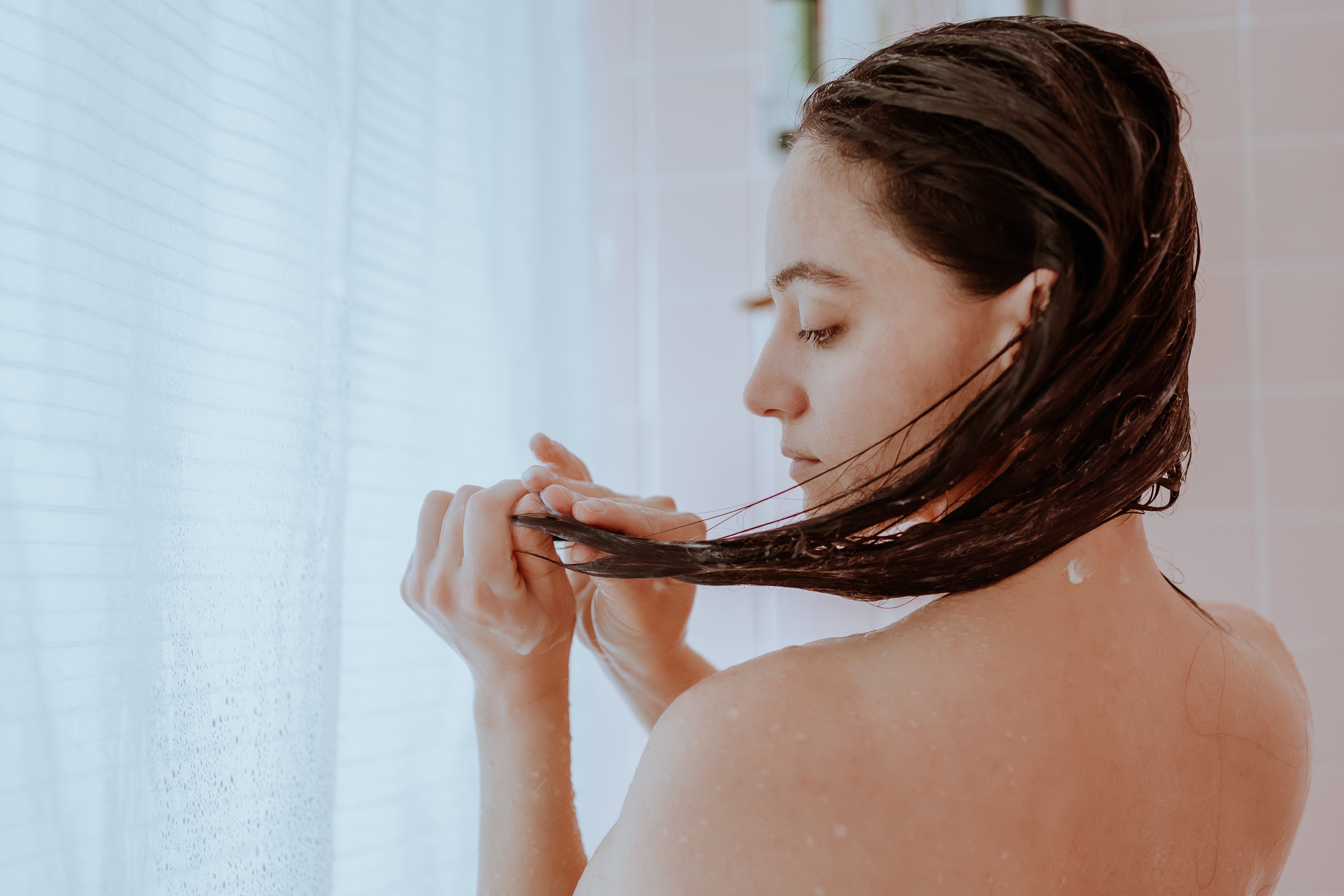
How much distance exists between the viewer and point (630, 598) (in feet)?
2.29

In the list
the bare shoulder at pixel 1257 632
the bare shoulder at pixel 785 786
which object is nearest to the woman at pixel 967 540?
the bare shoulder at pixel 785 786

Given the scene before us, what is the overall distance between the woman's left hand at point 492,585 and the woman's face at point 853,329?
171 millimetres

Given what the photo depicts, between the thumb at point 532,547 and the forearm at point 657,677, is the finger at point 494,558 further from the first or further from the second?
the forearm at point 657,677

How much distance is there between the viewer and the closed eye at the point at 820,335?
0.54 meters

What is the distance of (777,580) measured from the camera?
1.79 feet

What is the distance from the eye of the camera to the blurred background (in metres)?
0.48

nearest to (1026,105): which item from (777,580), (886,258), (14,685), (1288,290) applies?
(886,258)

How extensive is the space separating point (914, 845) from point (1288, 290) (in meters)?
1.15

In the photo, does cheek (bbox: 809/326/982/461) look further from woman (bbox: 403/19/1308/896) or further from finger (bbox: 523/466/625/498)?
finger (bbox: 523/466/625/498)

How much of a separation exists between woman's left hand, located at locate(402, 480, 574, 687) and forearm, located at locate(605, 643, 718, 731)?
12cm

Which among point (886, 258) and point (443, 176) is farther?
point (443, 176)

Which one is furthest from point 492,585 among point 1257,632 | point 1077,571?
point 1257,632

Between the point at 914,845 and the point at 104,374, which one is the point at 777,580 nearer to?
the point at 914,845

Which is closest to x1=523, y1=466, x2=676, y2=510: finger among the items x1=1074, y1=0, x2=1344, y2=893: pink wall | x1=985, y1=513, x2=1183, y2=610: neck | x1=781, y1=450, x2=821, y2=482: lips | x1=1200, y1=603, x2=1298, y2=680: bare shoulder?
x1=781, y1=450, x2=821, y2=482: lips
